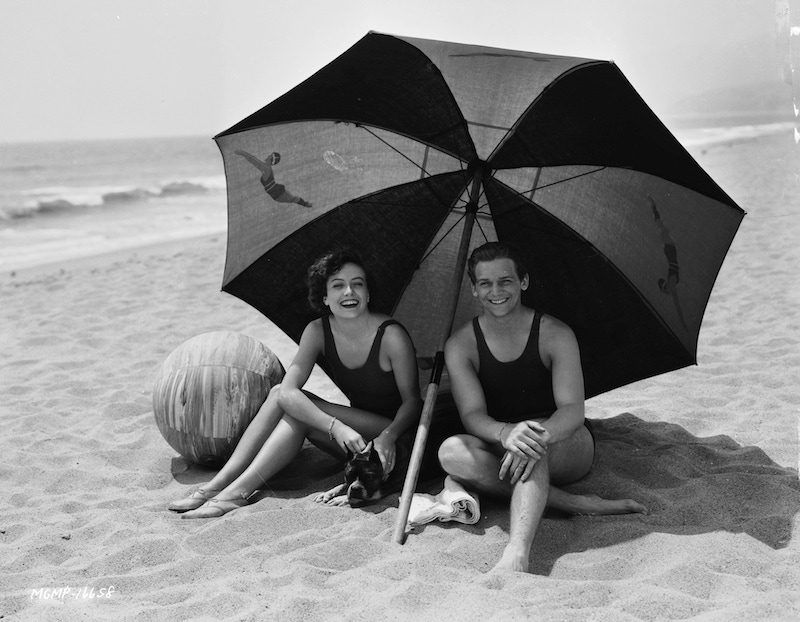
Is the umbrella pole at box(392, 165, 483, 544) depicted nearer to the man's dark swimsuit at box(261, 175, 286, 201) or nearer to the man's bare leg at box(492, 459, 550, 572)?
the man's bare leg at box(492, 459, 550, 572)

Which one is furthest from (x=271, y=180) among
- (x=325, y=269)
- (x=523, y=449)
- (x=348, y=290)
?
(x=523, y=449)

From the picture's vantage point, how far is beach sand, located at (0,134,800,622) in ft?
9.97

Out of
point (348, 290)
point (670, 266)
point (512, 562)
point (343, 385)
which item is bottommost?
point (512, 562)

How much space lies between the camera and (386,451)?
4059 millimetres

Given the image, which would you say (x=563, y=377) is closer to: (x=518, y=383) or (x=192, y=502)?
(x=518, y=383)

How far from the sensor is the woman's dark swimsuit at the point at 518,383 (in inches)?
157

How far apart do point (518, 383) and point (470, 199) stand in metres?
0.94

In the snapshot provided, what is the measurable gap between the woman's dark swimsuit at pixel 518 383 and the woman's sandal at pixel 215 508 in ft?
4.44

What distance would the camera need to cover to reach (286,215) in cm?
446

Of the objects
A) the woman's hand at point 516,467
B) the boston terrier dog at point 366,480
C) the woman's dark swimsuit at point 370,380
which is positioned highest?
the woman's dark swimsuit at point 370,380

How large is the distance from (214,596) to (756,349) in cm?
464

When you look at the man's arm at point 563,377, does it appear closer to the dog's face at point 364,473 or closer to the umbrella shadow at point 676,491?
the umbrella shadow at point 676,491

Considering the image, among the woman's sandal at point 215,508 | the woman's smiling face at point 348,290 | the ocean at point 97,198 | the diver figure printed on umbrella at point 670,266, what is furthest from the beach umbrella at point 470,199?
the ocean at point 97,198

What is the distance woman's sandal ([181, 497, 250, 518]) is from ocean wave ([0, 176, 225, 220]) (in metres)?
16.6
